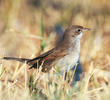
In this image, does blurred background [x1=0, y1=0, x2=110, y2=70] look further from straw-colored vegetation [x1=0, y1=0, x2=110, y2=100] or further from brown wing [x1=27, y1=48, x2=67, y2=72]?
brown wing [x1=27, y1=48, x2=67, y2=72]

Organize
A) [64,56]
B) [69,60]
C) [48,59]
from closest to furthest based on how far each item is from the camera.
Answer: [69,60]
[64,56]
[48,59]

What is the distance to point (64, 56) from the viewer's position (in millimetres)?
6242

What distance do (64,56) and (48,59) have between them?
36cm

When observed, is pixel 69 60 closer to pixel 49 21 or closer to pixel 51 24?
pixel 51 24

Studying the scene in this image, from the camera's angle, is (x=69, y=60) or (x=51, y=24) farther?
(x=51, y=24)

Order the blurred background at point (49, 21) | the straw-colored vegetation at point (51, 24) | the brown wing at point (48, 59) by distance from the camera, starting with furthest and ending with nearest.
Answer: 1. the blurred background at point (49, 21)
2. the straw-colored vegetation at point (51, 24)
3. the brown wing at point (48, 59)

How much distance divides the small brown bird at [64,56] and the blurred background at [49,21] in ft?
5.50

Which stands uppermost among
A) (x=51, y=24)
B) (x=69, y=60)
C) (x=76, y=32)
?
(x=51, y=24)

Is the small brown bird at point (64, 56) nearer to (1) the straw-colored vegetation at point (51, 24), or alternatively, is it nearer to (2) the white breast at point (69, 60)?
(2) the white breast at point (69, 60)

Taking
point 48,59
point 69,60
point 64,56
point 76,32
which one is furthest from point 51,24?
point 69,60

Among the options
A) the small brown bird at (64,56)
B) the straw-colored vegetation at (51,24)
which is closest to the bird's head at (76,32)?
the small brown bird at (64,56)

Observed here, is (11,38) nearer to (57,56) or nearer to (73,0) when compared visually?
(73,0)

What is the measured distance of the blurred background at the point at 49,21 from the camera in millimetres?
8877

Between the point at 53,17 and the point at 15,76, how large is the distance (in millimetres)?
4722
